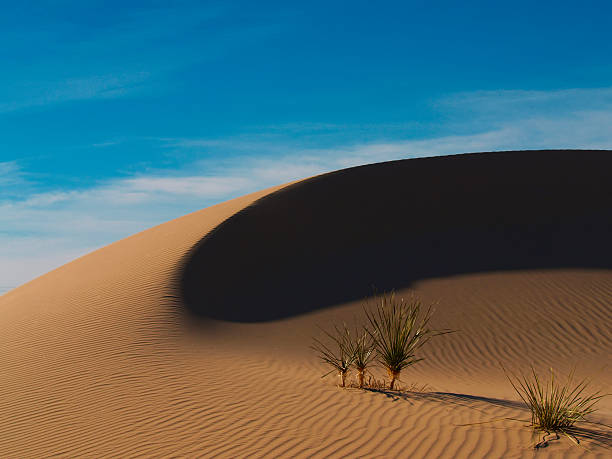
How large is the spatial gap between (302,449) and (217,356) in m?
5.45

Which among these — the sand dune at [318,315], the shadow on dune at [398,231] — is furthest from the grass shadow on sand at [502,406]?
the shadow on dune at [398,231]

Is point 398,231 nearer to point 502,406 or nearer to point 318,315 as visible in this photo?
point 318,315

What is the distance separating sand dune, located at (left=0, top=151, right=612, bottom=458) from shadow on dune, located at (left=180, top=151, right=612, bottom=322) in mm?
89

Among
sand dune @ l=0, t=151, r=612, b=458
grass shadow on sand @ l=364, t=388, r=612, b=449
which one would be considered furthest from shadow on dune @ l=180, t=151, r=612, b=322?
grass shadow on sand @ l=364, t=388, r=612, b=449

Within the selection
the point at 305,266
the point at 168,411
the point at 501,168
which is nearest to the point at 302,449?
the point at 168,411

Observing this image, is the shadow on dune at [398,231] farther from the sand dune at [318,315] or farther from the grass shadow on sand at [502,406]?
the grass shadow on sand at [502,406]

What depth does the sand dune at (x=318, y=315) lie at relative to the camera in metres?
6.98

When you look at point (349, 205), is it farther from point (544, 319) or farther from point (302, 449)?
point (302, 449)

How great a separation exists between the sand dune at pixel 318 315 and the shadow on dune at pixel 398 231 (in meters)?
0.09

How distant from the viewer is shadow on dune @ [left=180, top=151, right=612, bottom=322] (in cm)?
1750

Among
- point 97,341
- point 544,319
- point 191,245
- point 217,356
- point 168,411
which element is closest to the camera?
point 168,411

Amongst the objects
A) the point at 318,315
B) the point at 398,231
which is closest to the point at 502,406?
the point at 318,315

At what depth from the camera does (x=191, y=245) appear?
19.2 meters

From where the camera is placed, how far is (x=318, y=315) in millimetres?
15672
